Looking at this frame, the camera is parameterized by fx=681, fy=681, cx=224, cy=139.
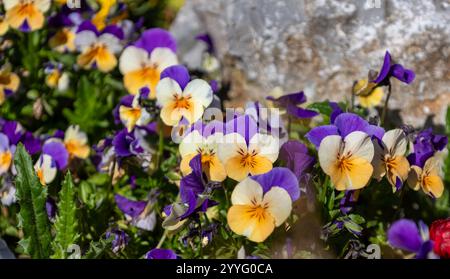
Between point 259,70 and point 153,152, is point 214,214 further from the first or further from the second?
point 259,70

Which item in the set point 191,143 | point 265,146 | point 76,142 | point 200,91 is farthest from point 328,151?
point 76,142

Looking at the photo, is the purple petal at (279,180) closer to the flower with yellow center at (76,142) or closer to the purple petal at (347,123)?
the purple petal at (347,123)

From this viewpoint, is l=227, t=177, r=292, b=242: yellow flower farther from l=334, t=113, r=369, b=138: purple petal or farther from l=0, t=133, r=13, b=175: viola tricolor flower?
l=0, t=133, r=13, b=175: viola tricolor flower

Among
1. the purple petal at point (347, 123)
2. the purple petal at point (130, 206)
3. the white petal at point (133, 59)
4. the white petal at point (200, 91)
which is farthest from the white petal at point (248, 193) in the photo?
the white petal at point (133, 59)

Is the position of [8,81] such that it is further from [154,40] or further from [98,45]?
[154,40]
